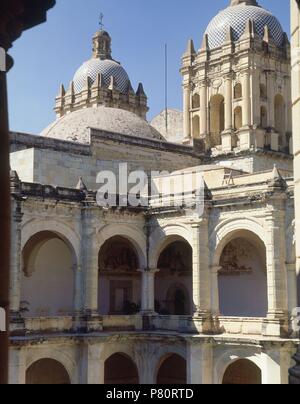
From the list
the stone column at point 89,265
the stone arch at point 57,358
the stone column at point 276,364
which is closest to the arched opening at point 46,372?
the stone arch at point 57,358

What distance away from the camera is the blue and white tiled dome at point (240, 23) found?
33.0 m

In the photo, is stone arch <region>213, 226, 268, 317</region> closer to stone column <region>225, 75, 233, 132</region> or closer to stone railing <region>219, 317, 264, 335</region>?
stone railing <region>219, 317, 264, 335</region>

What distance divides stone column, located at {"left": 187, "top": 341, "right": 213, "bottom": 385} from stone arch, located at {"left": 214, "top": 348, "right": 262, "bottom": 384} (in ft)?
0.75

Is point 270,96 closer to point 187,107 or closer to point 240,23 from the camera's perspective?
point 240,23

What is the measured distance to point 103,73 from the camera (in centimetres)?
4062

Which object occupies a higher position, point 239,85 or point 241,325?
point 239,85

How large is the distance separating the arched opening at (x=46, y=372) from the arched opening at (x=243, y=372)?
590 cm

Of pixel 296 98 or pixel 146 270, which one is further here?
pixel 146 270

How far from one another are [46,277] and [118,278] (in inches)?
132

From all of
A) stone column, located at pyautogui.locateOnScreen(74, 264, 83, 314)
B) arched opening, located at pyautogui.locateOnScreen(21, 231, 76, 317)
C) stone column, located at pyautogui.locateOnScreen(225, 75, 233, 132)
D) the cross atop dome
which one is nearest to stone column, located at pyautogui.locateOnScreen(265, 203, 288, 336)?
stone column, located at pyautogui.locateOnScreen(74, 264, 83, 314)

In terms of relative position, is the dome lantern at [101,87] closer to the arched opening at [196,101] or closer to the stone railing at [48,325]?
the arched opening at [196,101]

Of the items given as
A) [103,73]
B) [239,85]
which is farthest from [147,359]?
[103,73]

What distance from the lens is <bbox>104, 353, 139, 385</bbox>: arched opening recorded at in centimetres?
2602
